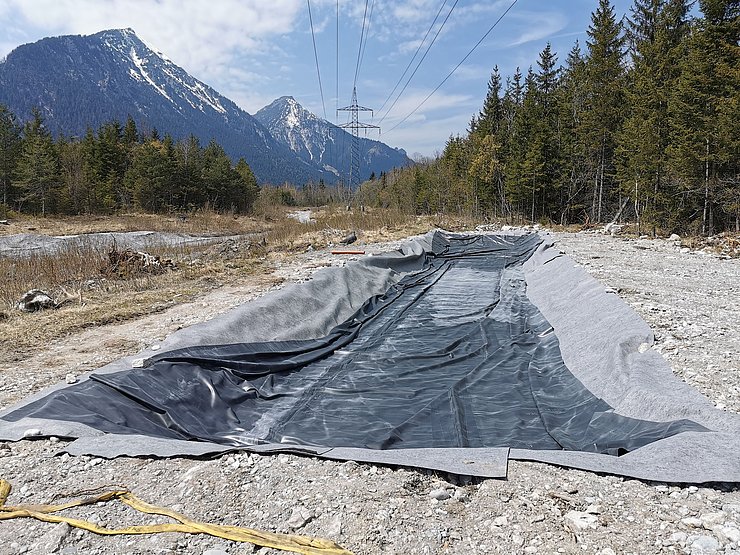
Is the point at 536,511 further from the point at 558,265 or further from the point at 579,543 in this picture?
the point at 558,265

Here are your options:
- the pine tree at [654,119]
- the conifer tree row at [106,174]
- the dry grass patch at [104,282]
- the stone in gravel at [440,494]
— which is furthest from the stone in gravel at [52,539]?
the conifer tree row at [106,174]

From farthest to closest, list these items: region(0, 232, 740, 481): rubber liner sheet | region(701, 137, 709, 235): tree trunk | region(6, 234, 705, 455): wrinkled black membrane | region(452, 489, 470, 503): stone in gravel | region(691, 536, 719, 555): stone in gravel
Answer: region(701, 137, 709, 235): tree trunk, region(6, 234, 705, 455): wrinkled black membrane, region(0, 232, 740, 481): rubber liner sheet, region(452, 489, 470, 503): stone in gravel, region(691, 536, 719, 555): stone in gravel

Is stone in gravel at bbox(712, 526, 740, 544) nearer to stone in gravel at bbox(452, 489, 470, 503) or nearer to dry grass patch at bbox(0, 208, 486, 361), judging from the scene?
stone in gravel at bbox(452, 489, 470, 503)

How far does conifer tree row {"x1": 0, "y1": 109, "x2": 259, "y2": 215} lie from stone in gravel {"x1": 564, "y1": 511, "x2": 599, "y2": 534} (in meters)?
39.7

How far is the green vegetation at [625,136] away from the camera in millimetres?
13906

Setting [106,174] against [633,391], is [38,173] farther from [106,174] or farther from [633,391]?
[633,391]

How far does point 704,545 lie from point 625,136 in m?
20.0

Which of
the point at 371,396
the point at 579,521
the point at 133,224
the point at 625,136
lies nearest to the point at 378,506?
the point at 579,521

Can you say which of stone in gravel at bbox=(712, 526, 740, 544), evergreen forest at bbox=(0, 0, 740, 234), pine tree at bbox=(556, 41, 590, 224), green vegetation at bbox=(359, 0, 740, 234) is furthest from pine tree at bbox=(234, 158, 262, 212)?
stone in gravel at bbox=(712, 526, 740, 544)

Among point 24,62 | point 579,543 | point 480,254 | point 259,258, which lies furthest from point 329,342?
point 24,62

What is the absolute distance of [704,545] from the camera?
6.11 ft

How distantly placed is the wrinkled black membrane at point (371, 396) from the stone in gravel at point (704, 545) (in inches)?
38.8

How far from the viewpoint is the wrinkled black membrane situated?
3.26 m

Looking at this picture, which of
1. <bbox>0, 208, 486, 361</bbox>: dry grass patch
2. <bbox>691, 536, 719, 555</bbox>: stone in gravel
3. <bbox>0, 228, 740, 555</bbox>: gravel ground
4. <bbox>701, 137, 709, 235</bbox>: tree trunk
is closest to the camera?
<bbox>691, 536, 719, 555</bbox>: stone in gravel
